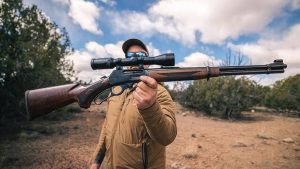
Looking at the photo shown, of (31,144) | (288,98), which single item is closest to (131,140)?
(31,144)

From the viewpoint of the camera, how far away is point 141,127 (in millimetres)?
3258

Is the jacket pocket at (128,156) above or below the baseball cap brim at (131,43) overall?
below

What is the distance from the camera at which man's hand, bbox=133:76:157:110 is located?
8.73 feet

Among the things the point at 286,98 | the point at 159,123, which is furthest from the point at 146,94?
the point at 286,98

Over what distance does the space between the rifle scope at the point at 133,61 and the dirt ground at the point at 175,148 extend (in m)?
5.40

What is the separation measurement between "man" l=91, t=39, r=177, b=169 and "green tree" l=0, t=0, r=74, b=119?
9.52 meters

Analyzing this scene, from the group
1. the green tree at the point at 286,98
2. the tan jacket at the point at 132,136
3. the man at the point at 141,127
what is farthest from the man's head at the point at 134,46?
the green tree at the point at 286,98

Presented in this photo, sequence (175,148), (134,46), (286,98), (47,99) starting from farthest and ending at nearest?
(286,98) < (175,148) < (134,46) < (47,99)

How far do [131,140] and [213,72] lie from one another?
1.27 metres

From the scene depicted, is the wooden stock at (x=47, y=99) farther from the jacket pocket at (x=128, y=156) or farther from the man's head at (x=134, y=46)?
the man's head at (x=134, y=46)

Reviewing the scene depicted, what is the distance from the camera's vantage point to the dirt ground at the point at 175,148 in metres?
8.41

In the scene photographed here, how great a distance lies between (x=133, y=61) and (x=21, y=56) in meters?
10.5

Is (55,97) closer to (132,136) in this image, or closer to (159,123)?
(132,136)

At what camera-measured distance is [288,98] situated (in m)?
26.9
